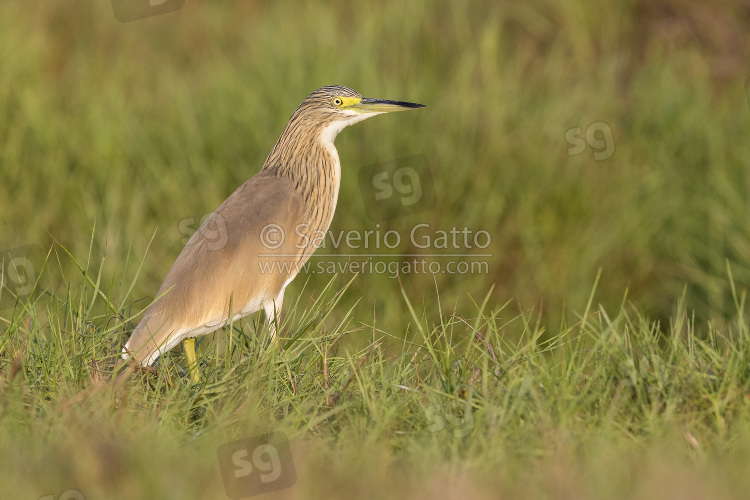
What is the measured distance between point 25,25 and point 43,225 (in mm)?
2199

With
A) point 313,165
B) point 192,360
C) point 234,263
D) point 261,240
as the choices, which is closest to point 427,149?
point 313,165

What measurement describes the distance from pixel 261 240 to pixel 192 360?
0.73 meters

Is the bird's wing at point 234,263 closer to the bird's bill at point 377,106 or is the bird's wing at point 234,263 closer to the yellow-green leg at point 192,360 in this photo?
the yellow-green leg at point 192,360

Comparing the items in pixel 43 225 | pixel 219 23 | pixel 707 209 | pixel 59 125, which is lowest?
pixel 707 209

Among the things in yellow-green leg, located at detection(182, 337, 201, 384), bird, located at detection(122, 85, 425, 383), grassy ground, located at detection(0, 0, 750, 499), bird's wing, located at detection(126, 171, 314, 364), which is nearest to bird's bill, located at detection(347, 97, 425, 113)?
bird, located at detection(122, 85, 425, 383)

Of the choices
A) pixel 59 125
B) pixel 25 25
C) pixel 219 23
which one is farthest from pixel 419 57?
pixel 25 25

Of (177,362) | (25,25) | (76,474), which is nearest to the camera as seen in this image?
(76,474)

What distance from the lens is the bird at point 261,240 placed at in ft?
12.4

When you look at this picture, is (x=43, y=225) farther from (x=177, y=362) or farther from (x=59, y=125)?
(x=177, y=362)

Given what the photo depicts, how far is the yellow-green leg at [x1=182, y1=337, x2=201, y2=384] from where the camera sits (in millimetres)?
3256

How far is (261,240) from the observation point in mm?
4055

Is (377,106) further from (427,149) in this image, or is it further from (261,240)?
(427,149)

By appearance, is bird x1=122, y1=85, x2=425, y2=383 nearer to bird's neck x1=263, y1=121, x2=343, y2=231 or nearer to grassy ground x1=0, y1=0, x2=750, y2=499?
bird's neck x1=263, y1=121, x2=343, y2=231

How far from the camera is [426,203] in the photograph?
6.96 m
